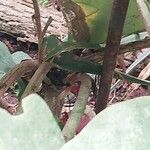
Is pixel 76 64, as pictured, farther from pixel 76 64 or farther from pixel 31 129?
pixel 31 129

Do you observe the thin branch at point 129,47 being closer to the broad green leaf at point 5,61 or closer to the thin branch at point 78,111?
the thin branch at point 78,111

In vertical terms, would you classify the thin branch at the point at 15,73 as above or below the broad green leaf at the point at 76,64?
above

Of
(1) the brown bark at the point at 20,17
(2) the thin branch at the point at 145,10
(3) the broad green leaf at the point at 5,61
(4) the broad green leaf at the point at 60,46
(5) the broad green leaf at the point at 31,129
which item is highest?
(5) the broad green leaf at the point at 31,129

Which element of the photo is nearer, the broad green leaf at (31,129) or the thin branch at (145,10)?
the broad green leaf at (31,129)

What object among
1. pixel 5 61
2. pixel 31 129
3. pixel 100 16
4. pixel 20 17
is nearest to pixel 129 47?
pixel 100 16

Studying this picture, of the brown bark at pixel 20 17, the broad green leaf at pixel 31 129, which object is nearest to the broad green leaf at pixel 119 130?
the broad green leaf at pixel 31 129

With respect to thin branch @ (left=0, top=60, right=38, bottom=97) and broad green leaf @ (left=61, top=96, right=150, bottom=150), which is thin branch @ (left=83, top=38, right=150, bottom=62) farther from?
broad green leaf @ (left=61, top=96, right=150, bottom=150)
